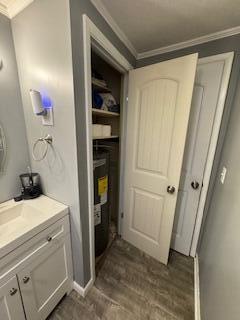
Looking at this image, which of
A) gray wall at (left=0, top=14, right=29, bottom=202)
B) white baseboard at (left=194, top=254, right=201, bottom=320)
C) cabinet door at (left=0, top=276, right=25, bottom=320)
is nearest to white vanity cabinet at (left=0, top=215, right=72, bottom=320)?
cabinet door at (left=0, top=276, right=25, bottom=320)

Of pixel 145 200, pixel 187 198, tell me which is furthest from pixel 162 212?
pixel 187 198

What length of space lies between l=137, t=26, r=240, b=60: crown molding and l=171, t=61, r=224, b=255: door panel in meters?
0.20

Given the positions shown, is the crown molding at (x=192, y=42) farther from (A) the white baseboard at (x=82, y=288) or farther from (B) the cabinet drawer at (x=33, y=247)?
(A) the white baseboard at (x=82, y=288)

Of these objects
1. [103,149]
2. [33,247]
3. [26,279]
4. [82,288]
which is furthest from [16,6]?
[82,288]

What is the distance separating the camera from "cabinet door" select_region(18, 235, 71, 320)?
91 centimetres

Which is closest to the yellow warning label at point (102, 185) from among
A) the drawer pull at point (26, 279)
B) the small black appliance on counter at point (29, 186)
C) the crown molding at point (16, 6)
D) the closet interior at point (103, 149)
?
the closet interior at point (103, 149)

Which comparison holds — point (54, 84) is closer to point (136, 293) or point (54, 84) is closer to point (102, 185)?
point (102, 185)

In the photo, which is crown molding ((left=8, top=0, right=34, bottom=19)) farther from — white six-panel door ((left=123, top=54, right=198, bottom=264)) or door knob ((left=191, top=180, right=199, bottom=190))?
door knob ((left=191, top=180, right=199, bottom=190))

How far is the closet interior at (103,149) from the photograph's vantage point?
4.66ft

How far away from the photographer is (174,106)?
127cm

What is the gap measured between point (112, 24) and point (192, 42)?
76 cm

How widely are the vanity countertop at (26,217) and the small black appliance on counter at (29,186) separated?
0.04m

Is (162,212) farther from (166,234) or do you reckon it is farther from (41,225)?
(41,225)

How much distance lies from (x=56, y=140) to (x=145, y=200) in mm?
1107
